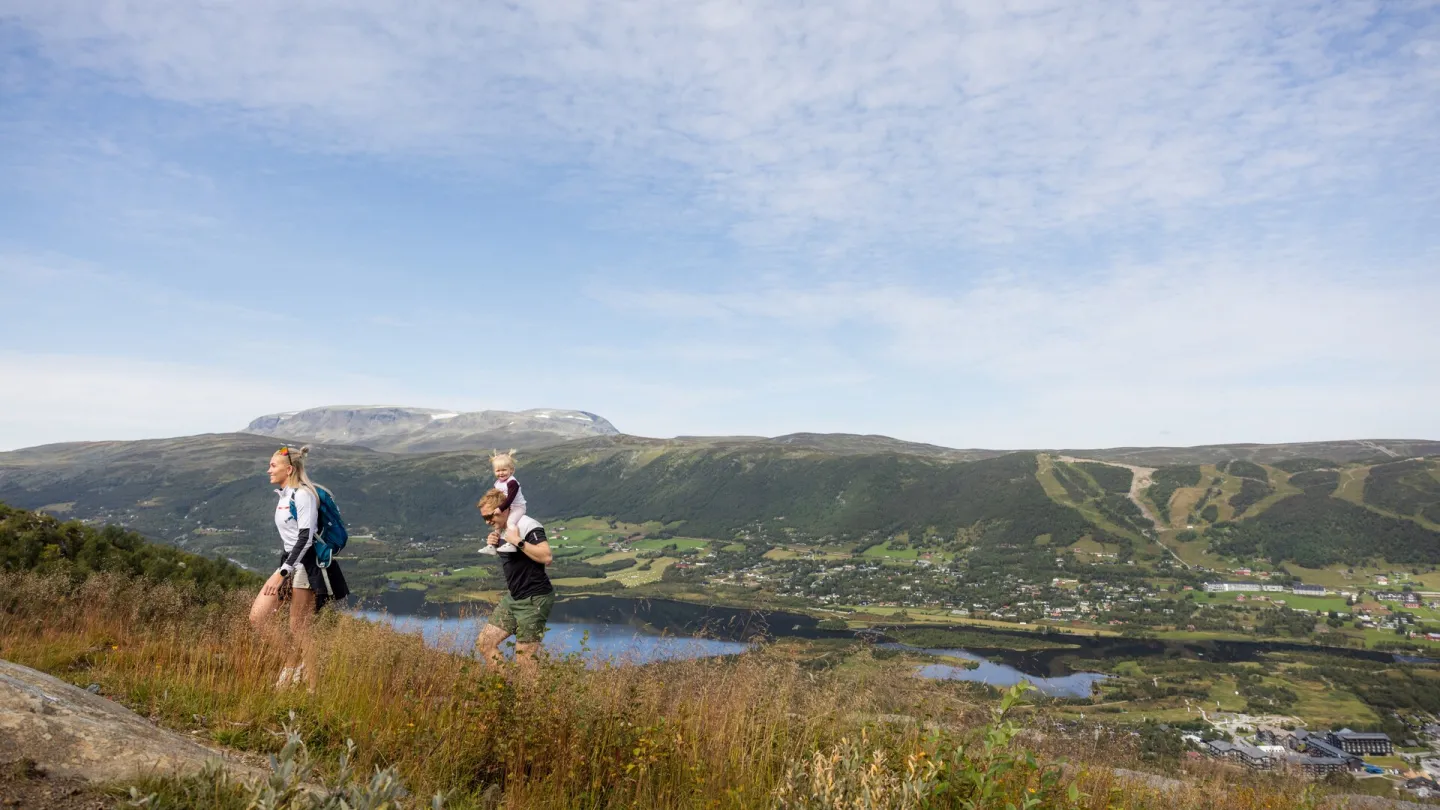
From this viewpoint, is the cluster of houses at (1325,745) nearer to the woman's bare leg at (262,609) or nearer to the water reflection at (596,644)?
the water reflection at (596,644)

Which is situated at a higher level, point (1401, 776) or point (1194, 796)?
point (1194, 796)

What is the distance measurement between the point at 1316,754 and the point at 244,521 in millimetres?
223126

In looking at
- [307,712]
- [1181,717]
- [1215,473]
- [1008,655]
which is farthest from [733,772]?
[1215,473]

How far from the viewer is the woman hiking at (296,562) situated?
22.5 ft

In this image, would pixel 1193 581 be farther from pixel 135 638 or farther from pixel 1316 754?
pixel 135 638

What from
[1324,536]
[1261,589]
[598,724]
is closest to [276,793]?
[598,724]

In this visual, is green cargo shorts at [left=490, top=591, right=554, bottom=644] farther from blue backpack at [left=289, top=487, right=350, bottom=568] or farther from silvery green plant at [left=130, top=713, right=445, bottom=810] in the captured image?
silvery green plant at [left=130, top=713, right=445, bottom=810]

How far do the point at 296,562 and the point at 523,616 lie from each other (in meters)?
2.59

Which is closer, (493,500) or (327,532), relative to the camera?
(493,500)

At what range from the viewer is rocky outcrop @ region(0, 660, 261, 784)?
2918 mm

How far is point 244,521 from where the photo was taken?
183m

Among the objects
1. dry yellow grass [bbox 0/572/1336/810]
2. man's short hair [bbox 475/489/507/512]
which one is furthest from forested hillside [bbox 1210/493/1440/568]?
man's short hair [bbox 475/489/507/512]

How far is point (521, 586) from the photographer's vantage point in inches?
265

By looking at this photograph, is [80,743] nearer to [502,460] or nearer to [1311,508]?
[502,460]
